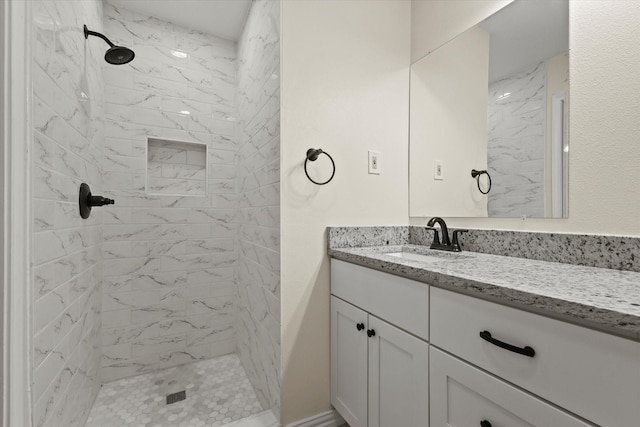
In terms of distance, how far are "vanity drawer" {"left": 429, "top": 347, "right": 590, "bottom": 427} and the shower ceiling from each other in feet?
7.69

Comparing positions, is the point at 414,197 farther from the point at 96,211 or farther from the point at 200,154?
the point at 96,211

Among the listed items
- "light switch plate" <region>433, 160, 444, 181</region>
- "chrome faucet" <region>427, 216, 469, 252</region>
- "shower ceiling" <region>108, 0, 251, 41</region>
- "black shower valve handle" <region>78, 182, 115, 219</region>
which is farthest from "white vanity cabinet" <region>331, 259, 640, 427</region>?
"shower ceiling" <region>108, 0, 251, 41</region>

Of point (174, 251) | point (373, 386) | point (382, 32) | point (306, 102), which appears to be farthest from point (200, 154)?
point (373, 386)

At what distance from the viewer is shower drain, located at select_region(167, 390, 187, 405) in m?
1.73

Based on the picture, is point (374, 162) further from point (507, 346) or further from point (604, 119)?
point (507, 346)

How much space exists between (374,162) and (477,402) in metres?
1.15

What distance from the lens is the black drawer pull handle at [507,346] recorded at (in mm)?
637

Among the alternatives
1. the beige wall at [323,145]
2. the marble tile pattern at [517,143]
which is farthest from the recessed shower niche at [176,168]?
the marble tile pattern at [517,143]

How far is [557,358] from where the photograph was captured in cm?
60

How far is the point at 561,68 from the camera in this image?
Result: 111cm

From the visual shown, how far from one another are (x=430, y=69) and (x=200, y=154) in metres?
1.77

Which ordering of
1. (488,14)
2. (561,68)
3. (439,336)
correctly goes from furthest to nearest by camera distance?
(488,14)
(561,68)
(439,336)

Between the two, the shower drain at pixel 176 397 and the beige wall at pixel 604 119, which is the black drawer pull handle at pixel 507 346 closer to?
the beige wall at pixel 604 119

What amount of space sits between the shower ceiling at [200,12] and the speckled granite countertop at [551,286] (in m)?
1.96
